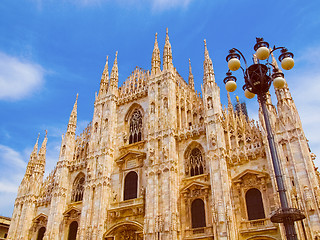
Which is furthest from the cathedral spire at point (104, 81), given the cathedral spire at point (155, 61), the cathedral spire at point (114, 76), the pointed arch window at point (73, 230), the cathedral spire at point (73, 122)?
the pointed arch window at point (73, 230)

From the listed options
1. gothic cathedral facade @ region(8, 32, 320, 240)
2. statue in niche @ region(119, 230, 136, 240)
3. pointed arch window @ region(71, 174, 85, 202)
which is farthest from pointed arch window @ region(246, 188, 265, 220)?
pointed arch window @ region(71, 174, 85, 202)

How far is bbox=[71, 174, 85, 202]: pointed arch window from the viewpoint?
29.4m

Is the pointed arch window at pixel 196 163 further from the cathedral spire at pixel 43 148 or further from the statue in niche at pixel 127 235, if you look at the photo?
the cathedral spire at pixel 43 148

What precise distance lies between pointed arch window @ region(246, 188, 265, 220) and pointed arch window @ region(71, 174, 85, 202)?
1576 centimetres

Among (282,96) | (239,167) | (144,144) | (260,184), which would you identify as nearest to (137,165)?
(144,144)

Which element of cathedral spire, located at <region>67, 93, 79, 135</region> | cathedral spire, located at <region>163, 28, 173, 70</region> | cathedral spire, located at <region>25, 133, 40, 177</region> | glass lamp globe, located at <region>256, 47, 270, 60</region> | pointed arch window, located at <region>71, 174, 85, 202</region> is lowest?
glass lamp globe, located at <region>256, 47, 270, 60</region>

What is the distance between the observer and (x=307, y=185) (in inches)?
720

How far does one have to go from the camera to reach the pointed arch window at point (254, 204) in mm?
20328

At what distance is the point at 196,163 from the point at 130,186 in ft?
20.5

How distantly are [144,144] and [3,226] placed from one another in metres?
23.7

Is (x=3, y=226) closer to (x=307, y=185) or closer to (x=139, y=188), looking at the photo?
(x=139, y=188)

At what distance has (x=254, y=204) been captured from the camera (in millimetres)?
20719

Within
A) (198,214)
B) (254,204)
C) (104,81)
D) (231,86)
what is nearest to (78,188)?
(104,81)

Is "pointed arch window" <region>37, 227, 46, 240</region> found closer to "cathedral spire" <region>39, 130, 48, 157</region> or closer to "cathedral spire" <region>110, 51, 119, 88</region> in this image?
"cathedral spire" <region>39, 130, 48, 157</region>
